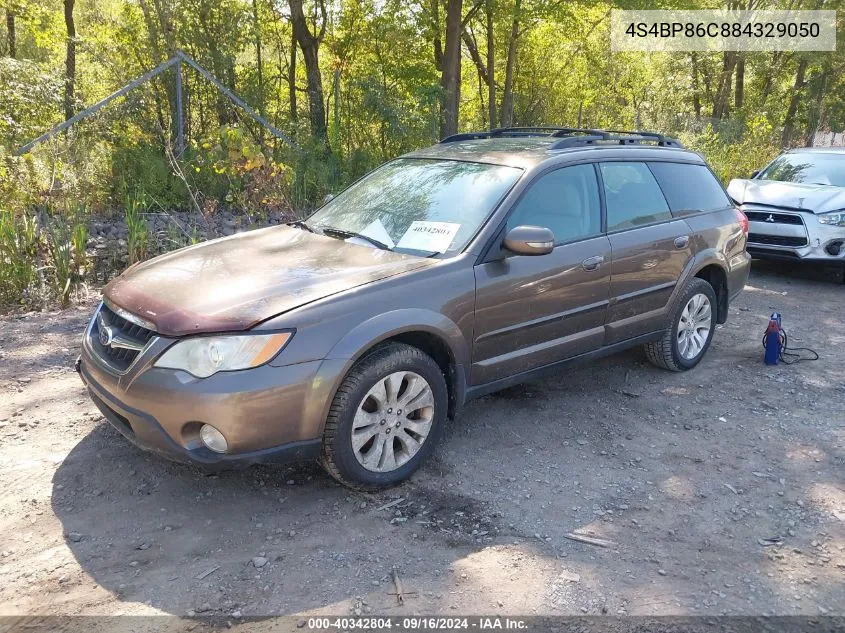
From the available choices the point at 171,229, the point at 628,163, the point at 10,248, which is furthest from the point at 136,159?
the point at 628,163

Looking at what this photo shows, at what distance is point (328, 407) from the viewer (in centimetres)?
325

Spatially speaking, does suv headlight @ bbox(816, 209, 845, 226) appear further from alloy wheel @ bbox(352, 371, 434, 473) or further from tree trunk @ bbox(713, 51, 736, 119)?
tree trunk @ bbox(713, 51, 736, 119)

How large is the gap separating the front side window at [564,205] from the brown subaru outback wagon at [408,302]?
12 mm

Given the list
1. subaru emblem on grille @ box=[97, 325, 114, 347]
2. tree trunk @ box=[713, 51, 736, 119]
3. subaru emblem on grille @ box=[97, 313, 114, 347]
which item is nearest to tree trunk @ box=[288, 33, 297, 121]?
subaru emblem on grille @ box=[97, 313, 114, 347]

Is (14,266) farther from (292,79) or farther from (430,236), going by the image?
(292,79)

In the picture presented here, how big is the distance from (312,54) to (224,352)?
42.1 ft

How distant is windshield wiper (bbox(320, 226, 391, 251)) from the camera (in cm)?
403

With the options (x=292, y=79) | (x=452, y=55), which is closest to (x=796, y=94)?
(x=452, y=55)

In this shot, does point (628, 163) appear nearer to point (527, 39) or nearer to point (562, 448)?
point (562, 448)

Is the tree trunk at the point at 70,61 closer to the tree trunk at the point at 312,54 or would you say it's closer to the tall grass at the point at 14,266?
the tree trunk at the point at 312,54

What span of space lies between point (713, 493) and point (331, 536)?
2.02 m

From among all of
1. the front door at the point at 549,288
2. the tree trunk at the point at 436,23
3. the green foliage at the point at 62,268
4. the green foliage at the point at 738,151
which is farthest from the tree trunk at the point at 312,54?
the front door at the point at 549,288

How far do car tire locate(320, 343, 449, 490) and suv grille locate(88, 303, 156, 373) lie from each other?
0.96m

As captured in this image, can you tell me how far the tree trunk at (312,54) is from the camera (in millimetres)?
13414
